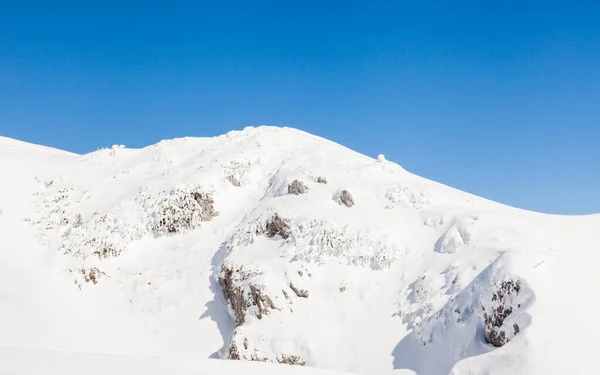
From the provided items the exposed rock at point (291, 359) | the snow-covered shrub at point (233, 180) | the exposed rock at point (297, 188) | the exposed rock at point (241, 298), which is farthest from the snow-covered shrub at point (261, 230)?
the exposed rock at point (291, 359)

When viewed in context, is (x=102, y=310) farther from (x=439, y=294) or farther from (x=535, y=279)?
(x=535, y=279)

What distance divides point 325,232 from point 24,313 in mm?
14873

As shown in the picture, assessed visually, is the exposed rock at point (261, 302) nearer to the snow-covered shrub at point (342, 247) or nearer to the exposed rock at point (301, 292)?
the exposed rock at point (301, 292)

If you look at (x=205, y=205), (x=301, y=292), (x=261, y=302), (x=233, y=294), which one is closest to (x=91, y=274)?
(x=205, y=205)

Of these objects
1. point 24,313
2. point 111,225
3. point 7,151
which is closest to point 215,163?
point 111,225

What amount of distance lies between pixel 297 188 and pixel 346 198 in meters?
3.31

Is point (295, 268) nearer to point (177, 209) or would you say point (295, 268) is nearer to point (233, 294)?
point (233, 294)

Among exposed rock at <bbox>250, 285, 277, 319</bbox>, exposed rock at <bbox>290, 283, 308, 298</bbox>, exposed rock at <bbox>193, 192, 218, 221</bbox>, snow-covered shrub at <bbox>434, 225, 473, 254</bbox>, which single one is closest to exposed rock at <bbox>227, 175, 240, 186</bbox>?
exposed rock at <bbox>193, 192, 218, 221</bbox>

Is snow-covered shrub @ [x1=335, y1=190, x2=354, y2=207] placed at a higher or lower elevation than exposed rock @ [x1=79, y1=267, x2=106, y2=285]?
higher

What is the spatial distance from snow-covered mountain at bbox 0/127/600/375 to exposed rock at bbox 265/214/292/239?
99 millimetres

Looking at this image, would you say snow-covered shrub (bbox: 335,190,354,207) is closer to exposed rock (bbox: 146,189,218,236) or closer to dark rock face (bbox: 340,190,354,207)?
dark rock face (bbox: 340,190,354,207)

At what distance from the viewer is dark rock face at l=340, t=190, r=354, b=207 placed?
24625mm

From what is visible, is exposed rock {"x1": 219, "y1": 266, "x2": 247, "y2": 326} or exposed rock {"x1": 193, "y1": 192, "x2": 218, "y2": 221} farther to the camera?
exposed rock {"x1": 193, "y1": 192, "x2": 218, "y2": 221}

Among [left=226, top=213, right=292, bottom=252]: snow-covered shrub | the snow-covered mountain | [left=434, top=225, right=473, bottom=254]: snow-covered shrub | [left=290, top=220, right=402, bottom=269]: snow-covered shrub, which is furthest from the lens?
[left=226, top=213, right=292, bottom=252]: snow-covered shrub
